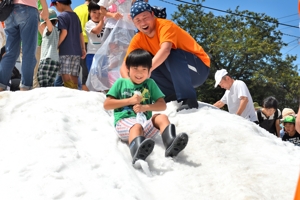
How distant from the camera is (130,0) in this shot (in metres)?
5.62

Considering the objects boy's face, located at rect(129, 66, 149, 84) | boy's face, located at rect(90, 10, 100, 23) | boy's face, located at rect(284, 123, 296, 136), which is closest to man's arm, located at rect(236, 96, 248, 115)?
boy's face, located at rect(284, 123, 296, 136)

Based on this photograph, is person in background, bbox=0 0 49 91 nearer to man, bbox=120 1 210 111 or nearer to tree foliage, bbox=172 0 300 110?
man, bbox=120 1 210 111

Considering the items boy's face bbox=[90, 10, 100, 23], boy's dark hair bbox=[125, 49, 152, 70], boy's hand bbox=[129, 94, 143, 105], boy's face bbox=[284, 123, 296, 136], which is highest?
boy's face bbox=[90, 10, 100, 23]

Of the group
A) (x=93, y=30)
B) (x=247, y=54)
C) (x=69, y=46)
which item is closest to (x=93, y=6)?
(x=93, y=30)

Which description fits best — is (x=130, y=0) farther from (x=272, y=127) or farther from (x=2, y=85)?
(x=272, y=127)

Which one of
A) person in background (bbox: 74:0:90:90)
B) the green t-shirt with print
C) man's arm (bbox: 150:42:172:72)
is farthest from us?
person in background (bbox: 74:0:90:90)

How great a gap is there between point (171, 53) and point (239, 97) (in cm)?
169

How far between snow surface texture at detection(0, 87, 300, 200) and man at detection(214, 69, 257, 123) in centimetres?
141

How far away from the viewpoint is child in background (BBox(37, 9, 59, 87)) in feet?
16.7

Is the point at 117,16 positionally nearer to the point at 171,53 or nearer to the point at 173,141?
the point at 171,53

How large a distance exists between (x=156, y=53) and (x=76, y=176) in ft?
6.82

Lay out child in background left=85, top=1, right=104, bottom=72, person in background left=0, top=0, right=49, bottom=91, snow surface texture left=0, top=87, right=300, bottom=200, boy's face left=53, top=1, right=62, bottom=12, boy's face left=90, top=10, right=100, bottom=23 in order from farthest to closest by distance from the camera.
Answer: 1. boy's face left=90, top=10, right=100, bottom=23
2. child in background left=85, top=1, right=104, bottom=72
3. boy's face left=53, top=1, right=62, bottom=12
4. person in background left=0, top=0, right=49, bottom=91
5. snow surface texture left=0, top=87, right=300, bottom=200

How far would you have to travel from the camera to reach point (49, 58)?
5.11 m

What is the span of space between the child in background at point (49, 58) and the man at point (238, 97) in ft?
7.91
